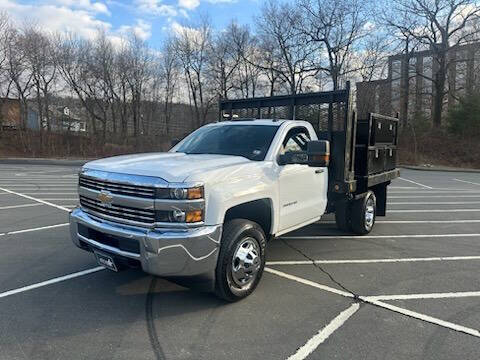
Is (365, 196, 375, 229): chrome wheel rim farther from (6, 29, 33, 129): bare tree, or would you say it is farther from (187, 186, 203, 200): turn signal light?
(6, 29, 33, 129): bare tree

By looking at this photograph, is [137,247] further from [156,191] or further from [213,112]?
[213,112]

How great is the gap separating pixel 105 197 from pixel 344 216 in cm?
449

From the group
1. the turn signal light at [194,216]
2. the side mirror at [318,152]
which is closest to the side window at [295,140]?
the side mirror at [318,152]

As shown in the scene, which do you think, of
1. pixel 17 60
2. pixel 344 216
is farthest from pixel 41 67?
pixel 344 216

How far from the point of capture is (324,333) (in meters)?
3.54

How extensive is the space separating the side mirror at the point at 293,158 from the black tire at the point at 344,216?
2.48m

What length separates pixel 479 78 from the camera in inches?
1430

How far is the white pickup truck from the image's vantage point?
361 centimetres

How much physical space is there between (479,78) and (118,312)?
41.4m

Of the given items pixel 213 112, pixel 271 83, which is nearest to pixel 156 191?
pixel 271 83

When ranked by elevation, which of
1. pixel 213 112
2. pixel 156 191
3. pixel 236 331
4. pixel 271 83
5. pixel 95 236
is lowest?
pixel 236 331

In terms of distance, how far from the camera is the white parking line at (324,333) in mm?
3189

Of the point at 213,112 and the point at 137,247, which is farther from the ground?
the point at 213,112

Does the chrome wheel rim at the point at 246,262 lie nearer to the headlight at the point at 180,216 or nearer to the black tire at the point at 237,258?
the black tire at the point at 237,258
